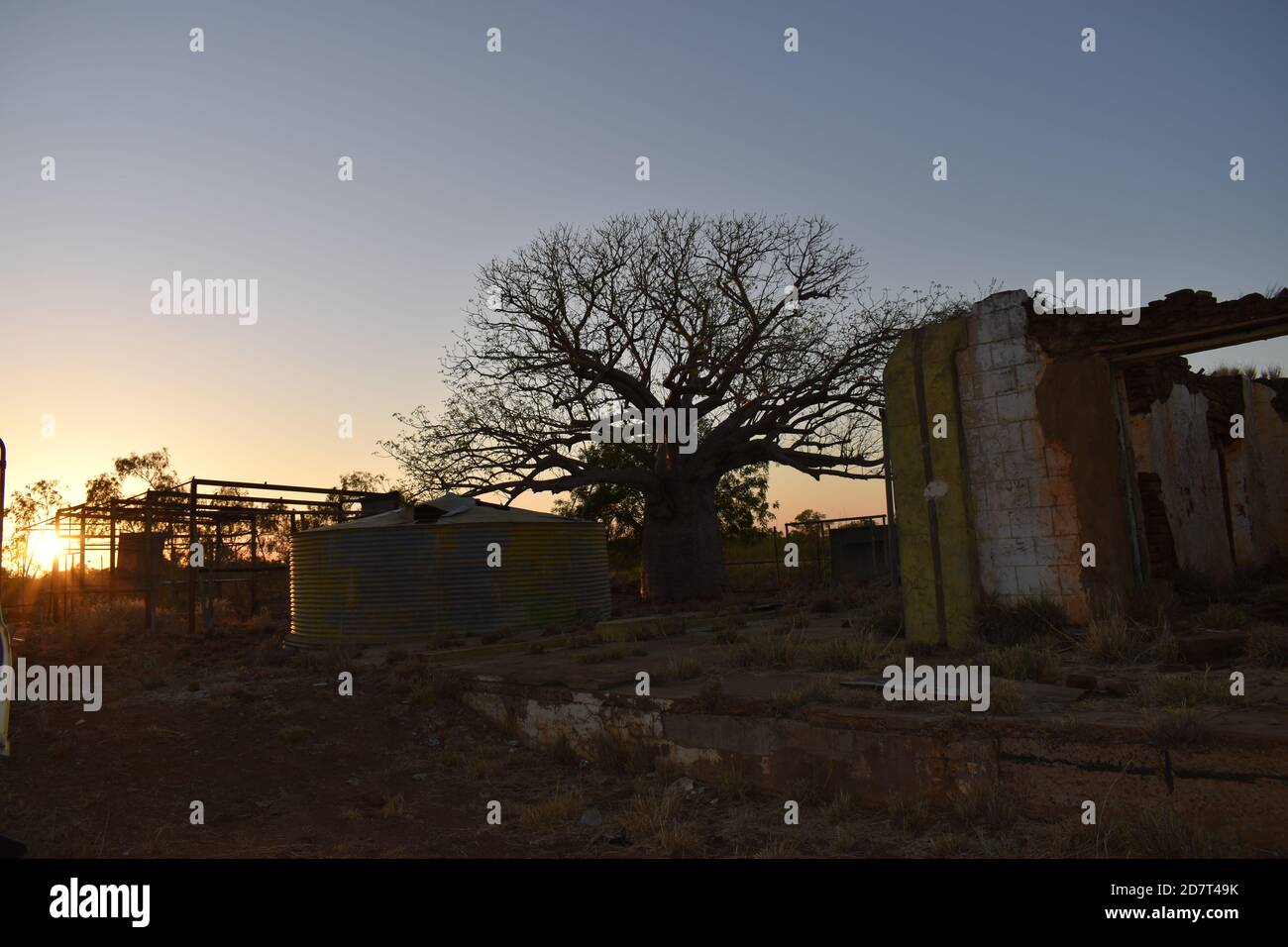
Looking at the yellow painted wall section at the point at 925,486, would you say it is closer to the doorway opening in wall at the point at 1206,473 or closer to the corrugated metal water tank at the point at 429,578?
the doorway opening in wall at the point at 1206,473

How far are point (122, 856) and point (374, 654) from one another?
739 cm

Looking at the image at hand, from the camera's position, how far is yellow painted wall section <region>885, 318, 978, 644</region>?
9273mm

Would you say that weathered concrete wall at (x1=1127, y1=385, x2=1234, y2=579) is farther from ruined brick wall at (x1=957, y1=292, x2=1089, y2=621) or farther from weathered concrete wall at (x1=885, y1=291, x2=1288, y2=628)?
ruined brick wall at (x1=957, y1=292, x2=1089, y2=621)

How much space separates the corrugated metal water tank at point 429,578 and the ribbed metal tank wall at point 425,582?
0.06ft

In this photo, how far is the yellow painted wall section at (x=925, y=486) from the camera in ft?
30.4

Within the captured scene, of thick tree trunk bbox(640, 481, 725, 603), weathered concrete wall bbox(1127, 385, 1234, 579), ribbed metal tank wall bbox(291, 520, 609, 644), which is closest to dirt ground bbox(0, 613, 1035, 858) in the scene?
ribbed metal tank wall bbox(291, 520, 609, 644)

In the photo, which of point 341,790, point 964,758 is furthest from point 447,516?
point 964,758

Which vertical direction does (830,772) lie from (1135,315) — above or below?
below

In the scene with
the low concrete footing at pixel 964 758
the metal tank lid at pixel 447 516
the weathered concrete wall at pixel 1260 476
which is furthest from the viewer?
the metal tank lid at pixel 447 516

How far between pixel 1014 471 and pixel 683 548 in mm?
13280

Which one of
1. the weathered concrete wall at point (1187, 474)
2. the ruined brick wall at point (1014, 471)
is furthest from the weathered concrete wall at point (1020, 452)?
the weathered concrete wall at point (1187, 474)
